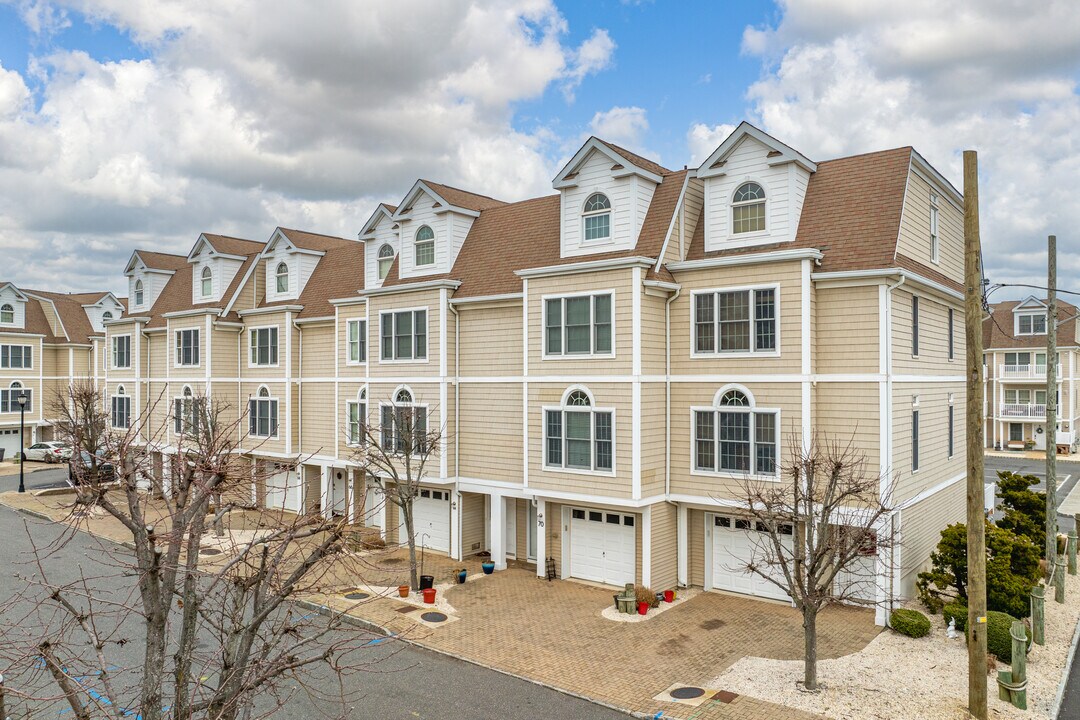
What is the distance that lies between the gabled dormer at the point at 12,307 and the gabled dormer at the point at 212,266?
909 inches

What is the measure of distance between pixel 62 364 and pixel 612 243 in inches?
1895

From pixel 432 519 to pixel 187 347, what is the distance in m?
17.1

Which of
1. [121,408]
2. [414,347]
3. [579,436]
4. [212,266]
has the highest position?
[212,266]

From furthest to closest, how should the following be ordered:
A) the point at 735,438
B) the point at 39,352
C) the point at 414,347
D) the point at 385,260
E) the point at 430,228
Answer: the point at 39,352
the point at 385,260
the point at 430,228
the point at 414,347
the point at 735,438

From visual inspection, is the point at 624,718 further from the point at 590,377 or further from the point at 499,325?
the point at 499,325

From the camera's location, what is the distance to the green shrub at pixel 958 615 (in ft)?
53.0

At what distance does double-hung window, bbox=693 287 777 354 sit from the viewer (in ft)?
61.6

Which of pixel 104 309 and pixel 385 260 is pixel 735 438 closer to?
pixel 385 260

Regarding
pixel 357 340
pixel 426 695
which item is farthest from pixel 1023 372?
pixel 426 695

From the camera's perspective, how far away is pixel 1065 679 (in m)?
14.3

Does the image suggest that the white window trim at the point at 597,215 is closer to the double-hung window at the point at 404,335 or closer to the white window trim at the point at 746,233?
the white window trim at the point at 746,233

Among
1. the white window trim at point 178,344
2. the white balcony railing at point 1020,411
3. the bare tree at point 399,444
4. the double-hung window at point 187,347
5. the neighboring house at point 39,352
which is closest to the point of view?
the bare tree at point 399,444

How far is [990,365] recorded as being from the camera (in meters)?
54.3

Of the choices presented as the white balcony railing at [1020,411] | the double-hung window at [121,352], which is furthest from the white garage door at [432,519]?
the white balcony railing at [1020,411]
